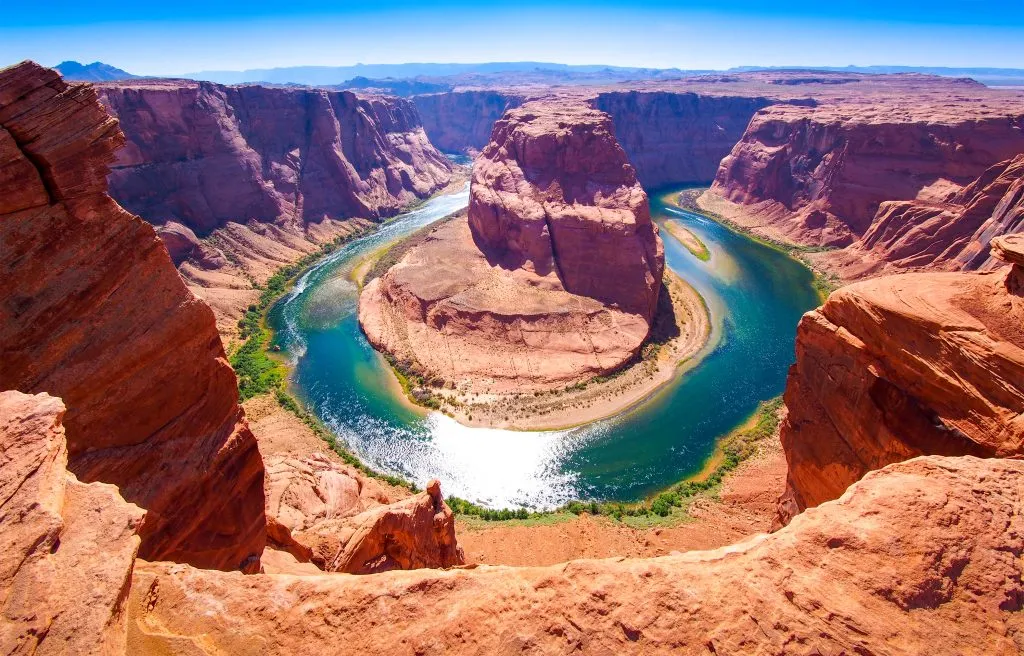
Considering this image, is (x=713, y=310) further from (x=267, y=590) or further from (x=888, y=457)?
(x=267, y=590)

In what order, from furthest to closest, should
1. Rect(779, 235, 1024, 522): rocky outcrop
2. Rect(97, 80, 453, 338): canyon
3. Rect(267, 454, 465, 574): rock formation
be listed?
Rect(97, 80, 453, 338): canyon < Rect(267, 454, 465, 574): rock formation < Rect(779, 235, 1024, 522): rocky outcrop

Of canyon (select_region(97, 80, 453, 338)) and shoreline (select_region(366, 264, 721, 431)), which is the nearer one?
shoreline (select_region(366, 264, 721, 431))

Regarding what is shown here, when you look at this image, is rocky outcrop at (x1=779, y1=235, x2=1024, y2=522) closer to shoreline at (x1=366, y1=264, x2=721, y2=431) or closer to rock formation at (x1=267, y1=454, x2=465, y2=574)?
rock formation at (x1=267, y1=454, x2=465, y2=574)

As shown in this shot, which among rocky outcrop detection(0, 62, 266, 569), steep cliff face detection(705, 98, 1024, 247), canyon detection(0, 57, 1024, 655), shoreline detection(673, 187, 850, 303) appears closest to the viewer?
canyon detection(0, 57, 1024, 655)

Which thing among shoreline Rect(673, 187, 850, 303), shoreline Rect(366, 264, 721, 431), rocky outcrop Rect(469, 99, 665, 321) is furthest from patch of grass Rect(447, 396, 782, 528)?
shoreline Rect(673, 187, 850, 303)

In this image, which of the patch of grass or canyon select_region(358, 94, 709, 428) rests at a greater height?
canyon select_region(358, 94, 709, 428)

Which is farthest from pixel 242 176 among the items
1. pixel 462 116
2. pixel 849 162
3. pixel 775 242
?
pixel 462 116

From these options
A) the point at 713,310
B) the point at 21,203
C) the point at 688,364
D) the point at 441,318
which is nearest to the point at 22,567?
the point at 21,203

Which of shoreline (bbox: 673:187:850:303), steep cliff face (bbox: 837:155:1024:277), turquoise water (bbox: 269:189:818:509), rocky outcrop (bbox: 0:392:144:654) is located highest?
rocky outcrop (bbox: 0:392:144:654)
